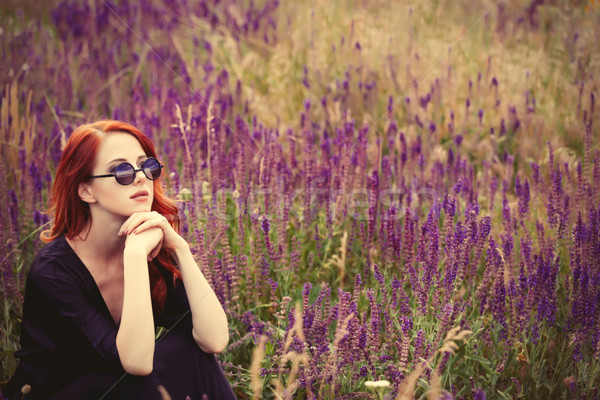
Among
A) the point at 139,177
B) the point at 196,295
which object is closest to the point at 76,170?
the point at 139,177

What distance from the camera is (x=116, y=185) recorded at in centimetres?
179

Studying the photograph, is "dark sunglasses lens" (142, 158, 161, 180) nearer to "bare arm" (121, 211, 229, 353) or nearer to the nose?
the nose

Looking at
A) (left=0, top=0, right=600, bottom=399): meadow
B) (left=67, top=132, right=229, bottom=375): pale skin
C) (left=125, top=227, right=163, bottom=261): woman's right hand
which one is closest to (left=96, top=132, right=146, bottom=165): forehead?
(left=67, top=132, right=229, bottom=375): pale skin

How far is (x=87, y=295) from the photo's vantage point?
180 centimetres

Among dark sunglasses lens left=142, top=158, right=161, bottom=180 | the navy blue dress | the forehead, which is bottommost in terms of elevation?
the navy blue dress

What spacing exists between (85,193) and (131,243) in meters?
0.25

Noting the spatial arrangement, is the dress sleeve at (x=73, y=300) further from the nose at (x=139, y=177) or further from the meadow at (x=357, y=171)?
the meadow at (x=357, y=171)

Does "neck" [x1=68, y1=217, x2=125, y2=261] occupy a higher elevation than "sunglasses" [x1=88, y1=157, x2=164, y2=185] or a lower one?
lower

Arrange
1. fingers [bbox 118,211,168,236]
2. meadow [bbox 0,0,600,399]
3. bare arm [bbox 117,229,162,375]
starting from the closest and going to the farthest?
bare arm [bbox 117,229,162,375] → fingers [bbox 118,211,168,236] → meadow [bbox 0,0,600,399]

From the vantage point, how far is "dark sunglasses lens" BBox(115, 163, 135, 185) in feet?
5.84

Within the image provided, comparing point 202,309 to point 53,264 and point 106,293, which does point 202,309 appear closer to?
point 106,293

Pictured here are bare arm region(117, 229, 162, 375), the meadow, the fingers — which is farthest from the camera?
the meadow

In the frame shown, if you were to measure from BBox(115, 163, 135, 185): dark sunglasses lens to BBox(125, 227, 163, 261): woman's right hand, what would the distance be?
162mm

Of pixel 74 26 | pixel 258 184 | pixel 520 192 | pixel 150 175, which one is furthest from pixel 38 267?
pixel 74 26
